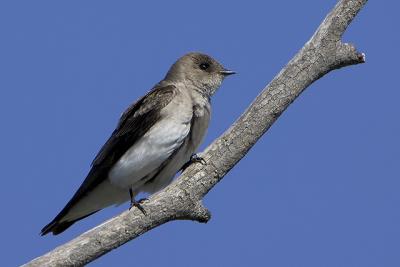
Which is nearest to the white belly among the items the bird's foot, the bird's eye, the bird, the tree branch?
the bird

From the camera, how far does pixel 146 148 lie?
30.8 feet

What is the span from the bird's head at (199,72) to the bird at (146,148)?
0.03 m

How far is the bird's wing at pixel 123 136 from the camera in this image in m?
9.49

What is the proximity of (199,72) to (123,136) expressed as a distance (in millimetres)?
1380

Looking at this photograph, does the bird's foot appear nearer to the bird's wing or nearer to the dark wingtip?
the bird's wing

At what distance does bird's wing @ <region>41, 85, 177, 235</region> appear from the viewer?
31.1ft

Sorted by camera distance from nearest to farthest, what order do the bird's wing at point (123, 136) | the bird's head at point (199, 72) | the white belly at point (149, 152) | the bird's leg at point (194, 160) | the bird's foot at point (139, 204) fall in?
the bird's foot at point (139, 204) < the bird's leg at point (194, 160) < the white belly at point (149, 152) < the bird's wing at point (123, 136) < the bird's head at point (199, 72)

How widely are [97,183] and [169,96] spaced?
1.33 metres

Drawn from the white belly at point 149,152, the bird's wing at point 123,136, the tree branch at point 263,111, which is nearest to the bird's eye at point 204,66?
the bird's wing at point 123,136

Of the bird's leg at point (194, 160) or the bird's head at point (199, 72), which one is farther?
the bird's head at point (199, 72)

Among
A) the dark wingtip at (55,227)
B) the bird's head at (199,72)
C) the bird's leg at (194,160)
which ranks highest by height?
the bird's head at (199,72)

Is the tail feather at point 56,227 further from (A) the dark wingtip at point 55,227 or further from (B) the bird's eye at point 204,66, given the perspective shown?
(B) the bird's eye at point 204,66

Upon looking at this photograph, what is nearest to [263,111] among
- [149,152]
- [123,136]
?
[149,152]

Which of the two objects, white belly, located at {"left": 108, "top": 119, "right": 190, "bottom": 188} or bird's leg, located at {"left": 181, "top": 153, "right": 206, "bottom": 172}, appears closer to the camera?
bird's leg, located at {"left": 181, "top": 153, "right": 206, "bottom": 172}
